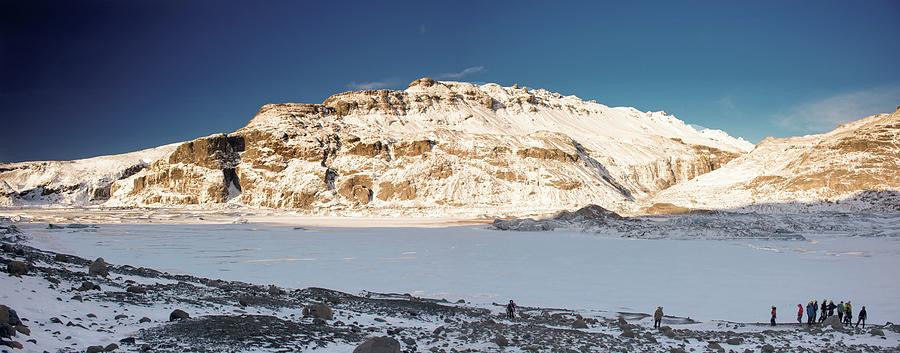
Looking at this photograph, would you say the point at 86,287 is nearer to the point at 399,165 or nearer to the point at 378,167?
the point at 399,165

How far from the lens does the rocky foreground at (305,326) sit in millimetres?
10328

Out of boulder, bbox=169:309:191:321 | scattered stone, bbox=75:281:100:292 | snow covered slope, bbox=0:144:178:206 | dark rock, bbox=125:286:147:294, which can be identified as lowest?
boulder, bbox=169:309:191:321

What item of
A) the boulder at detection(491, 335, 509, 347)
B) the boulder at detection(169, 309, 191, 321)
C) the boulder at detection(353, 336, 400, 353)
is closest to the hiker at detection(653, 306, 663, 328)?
the boulder at detection(491, 335, 509, 347)

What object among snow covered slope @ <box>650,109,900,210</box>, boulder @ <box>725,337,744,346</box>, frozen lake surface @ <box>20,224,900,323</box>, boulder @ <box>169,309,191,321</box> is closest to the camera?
boulder @ <box>169,309,191,321</box>

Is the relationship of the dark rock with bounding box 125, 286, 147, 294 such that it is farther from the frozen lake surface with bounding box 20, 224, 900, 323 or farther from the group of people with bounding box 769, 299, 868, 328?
the group of people with bounding box 769, 299, 868, 328

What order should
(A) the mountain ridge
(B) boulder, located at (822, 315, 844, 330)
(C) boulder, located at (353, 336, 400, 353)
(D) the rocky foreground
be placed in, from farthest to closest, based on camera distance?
1. (A) the mountain ridge
2. (B) boulder, located at (822, 315, 844, 330)
3. (D) the rocky foreground
4. (C) boulder, located at (353, 336, 400, 353)

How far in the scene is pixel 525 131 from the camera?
180 metres

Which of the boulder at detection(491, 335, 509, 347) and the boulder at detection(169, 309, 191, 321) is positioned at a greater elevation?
the boulder at detection(169, 309, 191, 321)

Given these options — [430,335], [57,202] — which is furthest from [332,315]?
[57,202]

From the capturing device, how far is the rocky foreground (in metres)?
10.3

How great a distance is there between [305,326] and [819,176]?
3926 inches

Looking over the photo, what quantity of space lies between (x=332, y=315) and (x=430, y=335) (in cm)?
317

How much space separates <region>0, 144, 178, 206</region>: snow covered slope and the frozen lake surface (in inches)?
4912

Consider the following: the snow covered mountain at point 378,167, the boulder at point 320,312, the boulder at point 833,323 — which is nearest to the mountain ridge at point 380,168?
the snow covered mountain at point 378,167
